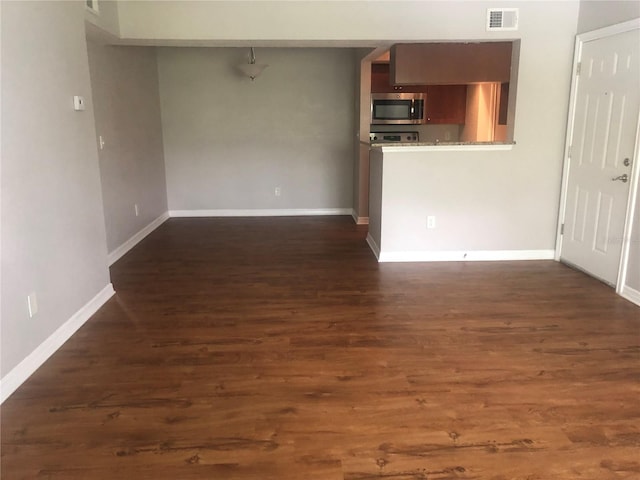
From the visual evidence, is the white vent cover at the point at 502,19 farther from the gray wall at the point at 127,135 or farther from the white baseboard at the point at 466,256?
the gray wall at the point at 127,135

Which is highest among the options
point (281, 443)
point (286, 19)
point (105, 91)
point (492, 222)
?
point (286, 19)

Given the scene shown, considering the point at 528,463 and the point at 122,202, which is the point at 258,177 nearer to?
the point at 122,202

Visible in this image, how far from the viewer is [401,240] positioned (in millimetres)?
4812

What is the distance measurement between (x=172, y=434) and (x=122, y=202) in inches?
143

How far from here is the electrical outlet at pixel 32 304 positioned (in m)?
2.74

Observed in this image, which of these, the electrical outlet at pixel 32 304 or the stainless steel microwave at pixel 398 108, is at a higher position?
the stainless steel microwave at pixel 398 108

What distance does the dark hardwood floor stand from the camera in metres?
2.04

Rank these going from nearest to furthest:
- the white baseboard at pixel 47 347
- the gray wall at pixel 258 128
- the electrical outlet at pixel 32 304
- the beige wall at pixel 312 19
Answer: the white baseboard at pixel 47 347
the electrical outlet at pixel 32 304
the beige wall at pixel 312 19
the gray wall at pixel 258 128

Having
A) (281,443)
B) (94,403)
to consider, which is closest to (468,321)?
(281,443)

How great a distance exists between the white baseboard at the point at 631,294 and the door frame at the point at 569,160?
32mm

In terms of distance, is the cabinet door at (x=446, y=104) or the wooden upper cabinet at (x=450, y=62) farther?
the cabinet door at (x=446, y=104)

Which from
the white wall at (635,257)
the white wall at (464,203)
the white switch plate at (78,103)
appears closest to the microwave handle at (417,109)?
the white wall at (464,203)

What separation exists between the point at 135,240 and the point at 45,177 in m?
2.75

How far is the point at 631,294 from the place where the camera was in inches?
149
